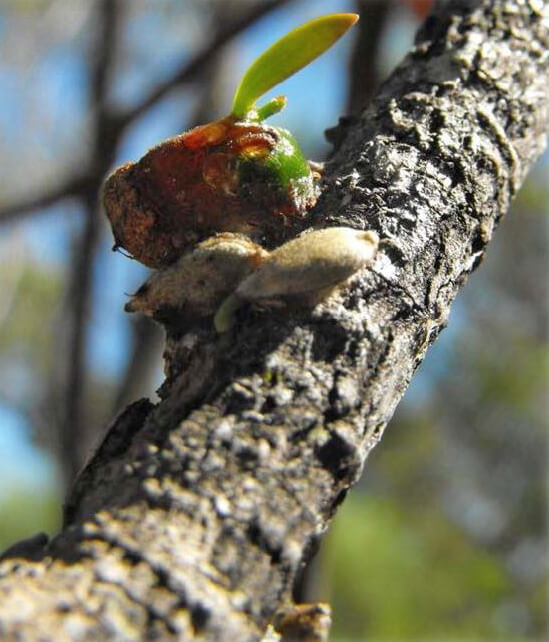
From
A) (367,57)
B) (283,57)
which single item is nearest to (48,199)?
(367,57)

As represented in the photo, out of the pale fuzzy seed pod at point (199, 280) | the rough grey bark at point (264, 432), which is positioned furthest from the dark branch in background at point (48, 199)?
the pale fuzzy seed pod at point (199, 280)

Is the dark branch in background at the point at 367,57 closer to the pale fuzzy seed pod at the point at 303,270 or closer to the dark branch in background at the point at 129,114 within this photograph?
the dark branch in background at the point at 129,114

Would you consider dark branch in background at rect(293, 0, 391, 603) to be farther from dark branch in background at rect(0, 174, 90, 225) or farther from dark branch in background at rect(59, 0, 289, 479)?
dark branch in background at rect(0, 174, 90, 225)

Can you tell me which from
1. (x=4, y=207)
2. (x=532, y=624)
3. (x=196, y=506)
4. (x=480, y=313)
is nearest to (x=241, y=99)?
(x=196, y=506)

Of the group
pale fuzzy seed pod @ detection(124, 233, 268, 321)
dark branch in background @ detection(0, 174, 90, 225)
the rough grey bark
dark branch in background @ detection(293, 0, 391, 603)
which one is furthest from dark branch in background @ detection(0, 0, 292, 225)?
pale fuzzy seed pod @ detection(124, 233, 268, 321)

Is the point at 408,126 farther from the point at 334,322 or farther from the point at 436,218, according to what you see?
Result: the point at 334,322

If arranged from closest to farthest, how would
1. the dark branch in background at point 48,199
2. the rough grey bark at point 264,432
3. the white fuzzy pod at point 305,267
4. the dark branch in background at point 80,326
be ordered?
1. the rough grey bark at point 264,432
2. the white fuzzy pod at point 305,267
3. the dark branch in background at point 48,199
4. the dark branch in background at point 80,326

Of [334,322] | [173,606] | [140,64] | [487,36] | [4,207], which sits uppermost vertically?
[140,64]
